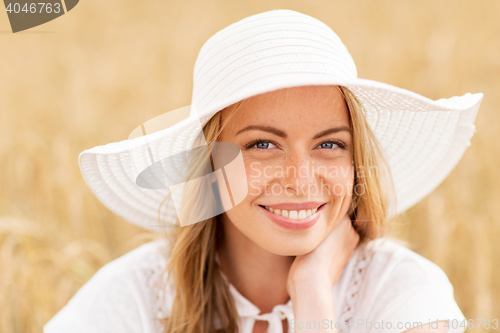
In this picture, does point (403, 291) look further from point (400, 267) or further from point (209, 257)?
point (209, 257)

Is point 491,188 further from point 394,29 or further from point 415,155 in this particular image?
point 394,29

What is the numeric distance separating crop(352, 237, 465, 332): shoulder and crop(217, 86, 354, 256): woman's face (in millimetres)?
305

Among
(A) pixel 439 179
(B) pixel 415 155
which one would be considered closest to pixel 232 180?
(B) pixel 415 155

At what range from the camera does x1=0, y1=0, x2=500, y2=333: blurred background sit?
225 cm

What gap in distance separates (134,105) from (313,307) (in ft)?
8.37

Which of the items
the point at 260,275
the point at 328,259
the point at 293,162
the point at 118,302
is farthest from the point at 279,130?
the point at 118,302

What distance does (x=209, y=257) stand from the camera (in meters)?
1.73

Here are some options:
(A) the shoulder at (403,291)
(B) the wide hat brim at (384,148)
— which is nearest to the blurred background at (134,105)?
(B) the wide hat brim at (384,148)

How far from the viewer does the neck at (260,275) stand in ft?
5.53

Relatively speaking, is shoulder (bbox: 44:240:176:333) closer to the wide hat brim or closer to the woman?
the woman

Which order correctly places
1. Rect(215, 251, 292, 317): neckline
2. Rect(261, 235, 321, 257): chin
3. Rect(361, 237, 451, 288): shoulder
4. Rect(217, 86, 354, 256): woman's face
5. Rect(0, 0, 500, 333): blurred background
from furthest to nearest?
Rect(0, 0, 500, 333): blurred background → Rect(215, 251, 292, 317): neckline → Rect(361, 237, 451, 288): shoulder → Rect(261, 235, 321, 257): chin → Rect(217, 86, 354, 256): woman's face

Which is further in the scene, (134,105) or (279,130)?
(134,105)

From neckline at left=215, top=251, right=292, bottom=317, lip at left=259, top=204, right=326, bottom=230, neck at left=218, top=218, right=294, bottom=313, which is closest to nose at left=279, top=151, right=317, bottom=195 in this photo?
lip at left=259, top=204, right=326, bottom=230

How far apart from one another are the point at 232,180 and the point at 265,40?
46cm
